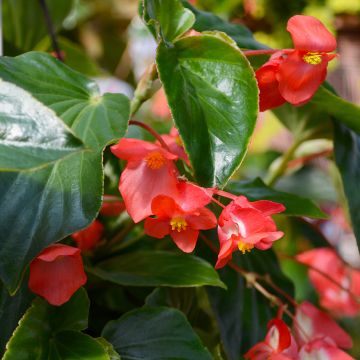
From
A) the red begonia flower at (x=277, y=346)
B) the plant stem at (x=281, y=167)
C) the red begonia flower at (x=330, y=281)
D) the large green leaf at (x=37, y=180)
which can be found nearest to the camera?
the large green leaf at (x=37, y=180)

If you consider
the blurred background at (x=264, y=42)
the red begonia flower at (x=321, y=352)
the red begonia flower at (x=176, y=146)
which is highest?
the red begonia flower at (x=176, y=146)

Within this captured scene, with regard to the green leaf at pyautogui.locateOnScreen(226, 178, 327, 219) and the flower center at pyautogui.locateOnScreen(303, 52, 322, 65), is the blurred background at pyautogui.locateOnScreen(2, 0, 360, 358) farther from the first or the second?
the flower center at pyautogui.locateOnScreen(303, 52, 322, 65)

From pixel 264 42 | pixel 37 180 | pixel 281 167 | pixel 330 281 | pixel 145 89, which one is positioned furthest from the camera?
pixel 264 42

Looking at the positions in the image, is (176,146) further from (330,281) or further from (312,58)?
(330,281)

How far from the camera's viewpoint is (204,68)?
48cm

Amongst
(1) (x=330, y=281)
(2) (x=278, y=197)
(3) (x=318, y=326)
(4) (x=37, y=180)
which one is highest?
(4) (x=37, y=180)

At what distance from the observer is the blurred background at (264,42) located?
917 mm

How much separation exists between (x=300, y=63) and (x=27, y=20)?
1.77ft

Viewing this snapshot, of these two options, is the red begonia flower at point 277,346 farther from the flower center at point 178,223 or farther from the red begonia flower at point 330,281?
the red begonia flower at point 330,281

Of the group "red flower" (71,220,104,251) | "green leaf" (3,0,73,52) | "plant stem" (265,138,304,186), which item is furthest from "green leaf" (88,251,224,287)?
"green leaf" (3,0,73,52)

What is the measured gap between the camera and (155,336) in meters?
0.51

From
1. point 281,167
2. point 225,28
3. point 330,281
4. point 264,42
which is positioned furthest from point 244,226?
point 264,42

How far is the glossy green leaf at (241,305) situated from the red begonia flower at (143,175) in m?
0.16

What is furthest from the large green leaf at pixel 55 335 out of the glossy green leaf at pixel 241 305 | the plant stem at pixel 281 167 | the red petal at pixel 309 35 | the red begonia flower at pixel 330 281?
the red begonia flower at pixel 330 281
